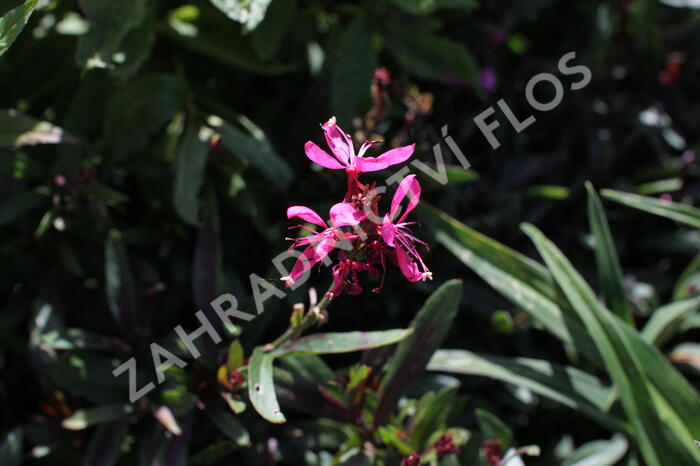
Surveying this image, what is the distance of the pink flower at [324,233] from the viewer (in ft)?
2.80

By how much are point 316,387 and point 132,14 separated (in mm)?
800

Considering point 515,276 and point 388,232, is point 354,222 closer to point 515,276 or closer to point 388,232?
point 388,232

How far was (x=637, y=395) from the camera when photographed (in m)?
1.33

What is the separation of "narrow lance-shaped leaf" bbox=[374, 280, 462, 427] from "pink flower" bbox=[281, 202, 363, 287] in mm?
444


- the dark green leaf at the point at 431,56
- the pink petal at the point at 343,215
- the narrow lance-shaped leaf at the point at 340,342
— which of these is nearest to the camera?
the pink petal at the point at 343,215

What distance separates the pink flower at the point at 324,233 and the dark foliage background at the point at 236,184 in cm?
46

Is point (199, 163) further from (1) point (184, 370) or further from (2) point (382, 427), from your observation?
(2) point (382, 427)

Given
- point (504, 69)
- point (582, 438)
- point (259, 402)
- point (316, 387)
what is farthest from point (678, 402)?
point (504, 69)

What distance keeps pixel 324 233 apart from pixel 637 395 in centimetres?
79

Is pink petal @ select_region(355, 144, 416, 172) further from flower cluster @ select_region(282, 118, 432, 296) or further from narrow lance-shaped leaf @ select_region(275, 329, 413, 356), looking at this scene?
narrow lance-shaped leaf @ select_region(275, 329, 413, 356)

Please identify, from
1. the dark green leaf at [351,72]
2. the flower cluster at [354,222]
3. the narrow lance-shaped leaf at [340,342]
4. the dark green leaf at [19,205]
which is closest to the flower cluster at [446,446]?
the narrow lance-shaped leaf at [340,342]

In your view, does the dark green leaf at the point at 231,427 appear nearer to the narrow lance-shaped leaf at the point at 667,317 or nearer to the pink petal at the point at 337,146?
the pink petal at the point at 337,146

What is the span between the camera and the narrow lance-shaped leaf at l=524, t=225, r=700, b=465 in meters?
1.32

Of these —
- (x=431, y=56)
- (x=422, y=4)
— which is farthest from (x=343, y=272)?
(x=431, y=56)
